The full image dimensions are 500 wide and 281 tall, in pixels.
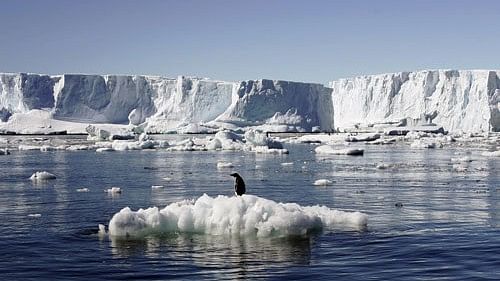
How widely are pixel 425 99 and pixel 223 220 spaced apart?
9933 centimetres

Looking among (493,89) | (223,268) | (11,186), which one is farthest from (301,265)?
(493,89)

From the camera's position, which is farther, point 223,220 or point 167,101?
point 167,101

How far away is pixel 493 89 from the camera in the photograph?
10088 centimetres

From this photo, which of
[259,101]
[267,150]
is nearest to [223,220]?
[267,150]

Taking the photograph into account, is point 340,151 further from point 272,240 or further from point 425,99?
point 425,99

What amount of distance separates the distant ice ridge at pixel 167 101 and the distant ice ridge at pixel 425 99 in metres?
5.42

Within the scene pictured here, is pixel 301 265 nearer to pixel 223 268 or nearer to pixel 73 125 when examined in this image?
pixel 223 268

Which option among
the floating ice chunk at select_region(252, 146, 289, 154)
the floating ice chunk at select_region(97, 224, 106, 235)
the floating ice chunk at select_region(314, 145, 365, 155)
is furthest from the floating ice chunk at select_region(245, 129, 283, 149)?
the floating ice chunk at select_region(97, 224, 106, 235)

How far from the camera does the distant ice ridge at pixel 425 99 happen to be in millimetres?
99869

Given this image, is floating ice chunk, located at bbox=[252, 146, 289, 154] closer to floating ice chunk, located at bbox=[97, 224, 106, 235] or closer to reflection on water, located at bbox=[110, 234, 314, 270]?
floating ice chunk, located at bbox=[97, 224, 106, 235]

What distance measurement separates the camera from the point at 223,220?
1357 centimetres

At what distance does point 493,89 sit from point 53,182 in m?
85.7

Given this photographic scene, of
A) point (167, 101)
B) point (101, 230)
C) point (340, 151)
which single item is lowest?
point (101, 230)

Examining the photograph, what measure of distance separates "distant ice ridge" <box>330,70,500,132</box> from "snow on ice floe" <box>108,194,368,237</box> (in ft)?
291
